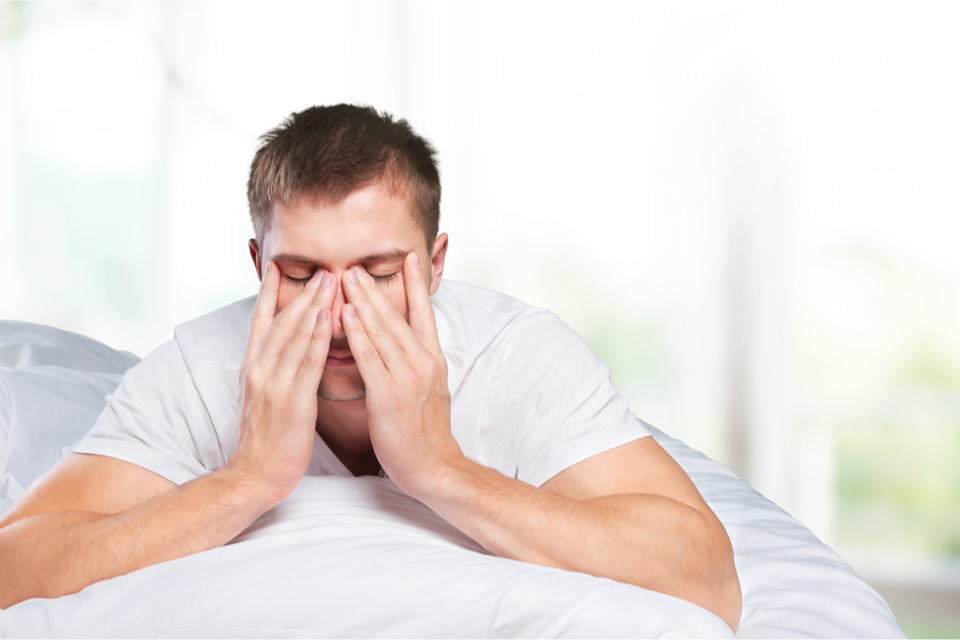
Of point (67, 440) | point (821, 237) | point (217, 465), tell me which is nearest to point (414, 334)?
point (217, 465)

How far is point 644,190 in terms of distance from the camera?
2.73 m

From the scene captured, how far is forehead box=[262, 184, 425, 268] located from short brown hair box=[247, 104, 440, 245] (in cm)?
1

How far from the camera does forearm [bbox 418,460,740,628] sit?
883 mm

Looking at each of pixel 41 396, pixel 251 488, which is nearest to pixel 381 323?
pixel 251 488

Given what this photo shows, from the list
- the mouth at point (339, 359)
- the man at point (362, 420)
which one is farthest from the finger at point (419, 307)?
the mouth at point (339, 359)

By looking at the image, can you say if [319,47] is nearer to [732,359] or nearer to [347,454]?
[732,359]

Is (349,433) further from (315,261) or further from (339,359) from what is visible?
(315,261)

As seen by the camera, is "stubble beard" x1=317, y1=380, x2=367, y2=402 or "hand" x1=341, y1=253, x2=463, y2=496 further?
"stubble beard" x1=317, y1=380, x2=367, y2=402

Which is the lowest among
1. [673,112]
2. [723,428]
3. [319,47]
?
[723,428]

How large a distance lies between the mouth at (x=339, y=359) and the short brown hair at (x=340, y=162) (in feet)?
0.69

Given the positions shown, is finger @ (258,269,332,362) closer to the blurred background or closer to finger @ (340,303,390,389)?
finger @ (340,303,390,389)

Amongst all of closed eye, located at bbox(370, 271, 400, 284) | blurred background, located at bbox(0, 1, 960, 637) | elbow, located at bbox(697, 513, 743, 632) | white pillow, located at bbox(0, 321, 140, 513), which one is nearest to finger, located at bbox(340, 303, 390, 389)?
closed eye, located at bbox(370, 271, 400, 284)

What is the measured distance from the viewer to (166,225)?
3092mm

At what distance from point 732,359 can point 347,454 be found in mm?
1859
